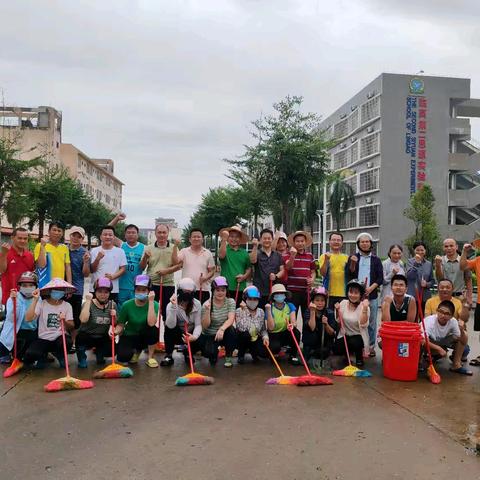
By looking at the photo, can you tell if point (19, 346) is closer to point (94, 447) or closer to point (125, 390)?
point (125, 390)

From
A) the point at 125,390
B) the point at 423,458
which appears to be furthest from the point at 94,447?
the point at 423,458

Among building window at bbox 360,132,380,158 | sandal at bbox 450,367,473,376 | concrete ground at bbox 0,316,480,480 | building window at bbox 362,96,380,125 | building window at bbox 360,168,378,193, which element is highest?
building window at bbox 362,96,380,125

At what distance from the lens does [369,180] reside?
4131 centimetres

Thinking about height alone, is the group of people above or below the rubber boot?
above

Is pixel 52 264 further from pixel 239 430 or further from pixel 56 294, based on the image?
pixel 239 430

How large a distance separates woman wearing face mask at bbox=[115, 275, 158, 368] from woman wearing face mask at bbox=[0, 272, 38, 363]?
1059 mm

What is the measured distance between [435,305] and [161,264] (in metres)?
3.77

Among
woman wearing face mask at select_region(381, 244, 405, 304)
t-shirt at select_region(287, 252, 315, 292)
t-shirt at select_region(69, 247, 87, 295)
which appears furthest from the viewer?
woman wearing face mask at select_region(381, 244, 405, 304)

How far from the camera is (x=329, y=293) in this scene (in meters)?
6.89

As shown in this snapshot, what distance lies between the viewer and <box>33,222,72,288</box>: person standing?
6422 mm

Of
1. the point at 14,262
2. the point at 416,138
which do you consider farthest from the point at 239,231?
the point at 416,138

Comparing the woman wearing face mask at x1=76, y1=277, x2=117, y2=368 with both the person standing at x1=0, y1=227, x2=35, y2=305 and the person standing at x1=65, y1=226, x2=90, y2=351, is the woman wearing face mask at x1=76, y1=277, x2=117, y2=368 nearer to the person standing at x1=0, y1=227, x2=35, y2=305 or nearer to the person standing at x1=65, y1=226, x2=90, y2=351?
the person standing at x1=65, y1=226, x2=90, y2=351

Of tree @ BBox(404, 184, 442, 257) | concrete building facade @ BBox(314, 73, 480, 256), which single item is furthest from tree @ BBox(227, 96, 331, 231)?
concrete building facade @ BBox(314, 73, 480, 256)

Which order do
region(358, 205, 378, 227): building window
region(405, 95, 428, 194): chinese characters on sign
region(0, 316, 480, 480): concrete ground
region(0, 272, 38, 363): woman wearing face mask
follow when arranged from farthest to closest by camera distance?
1. region(358, 205, 378, 227): building window
2. region(405, 95, 428, 194): chinese characters on sign
3. region(0, 272, 38, 363): woman wearing face mask
4. region(0, 316, 480, 480): concrete ground
